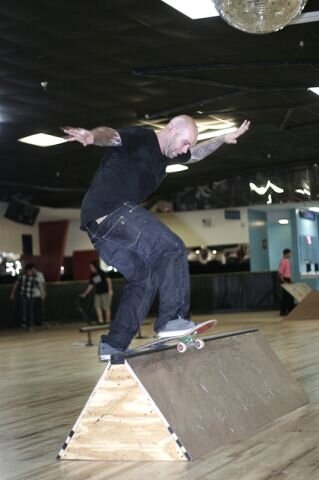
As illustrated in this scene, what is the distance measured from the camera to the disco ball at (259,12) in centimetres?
373

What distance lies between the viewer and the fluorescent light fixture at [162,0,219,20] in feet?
22.9

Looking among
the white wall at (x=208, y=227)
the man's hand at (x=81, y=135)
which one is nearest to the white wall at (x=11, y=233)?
the white wall at (x=208, y=227)

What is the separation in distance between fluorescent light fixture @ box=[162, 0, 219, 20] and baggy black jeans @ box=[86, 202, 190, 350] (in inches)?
153

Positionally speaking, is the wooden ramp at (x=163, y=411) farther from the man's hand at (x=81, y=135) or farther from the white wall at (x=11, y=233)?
the white wall at (x=11, y=233)

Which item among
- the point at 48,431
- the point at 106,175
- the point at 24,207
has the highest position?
the point at 24,207

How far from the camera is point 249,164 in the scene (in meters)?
17.5

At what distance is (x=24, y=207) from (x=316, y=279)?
8.84 metres

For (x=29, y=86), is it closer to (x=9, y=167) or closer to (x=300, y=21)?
(x=300, y=21)

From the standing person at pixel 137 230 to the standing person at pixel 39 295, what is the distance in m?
13.1

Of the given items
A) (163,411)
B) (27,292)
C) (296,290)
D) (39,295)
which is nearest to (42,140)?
(27,292)

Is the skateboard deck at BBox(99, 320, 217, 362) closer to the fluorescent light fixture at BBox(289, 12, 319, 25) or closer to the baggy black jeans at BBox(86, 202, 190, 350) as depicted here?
the baggy black jeans at BBox(86, 202, 190, 350)

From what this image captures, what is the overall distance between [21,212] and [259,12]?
53.1ft

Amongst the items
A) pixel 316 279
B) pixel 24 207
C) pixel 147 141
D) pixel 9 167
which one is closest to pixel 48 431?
pixel 147 141

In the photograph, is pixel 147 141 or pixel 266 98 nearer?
pixel 147 141
